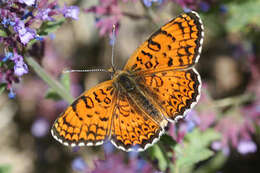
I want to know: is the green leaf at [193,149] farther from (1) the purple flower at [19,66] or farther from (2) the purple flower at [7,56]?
(2) the purple flower at [7,56]

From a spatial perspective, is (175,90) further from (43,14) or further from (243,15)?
(243,15)

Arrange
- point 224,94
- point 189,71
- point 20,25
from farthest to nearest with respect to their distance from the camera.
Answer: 1. point 224,94
2. point 189,71
3. point 20,25

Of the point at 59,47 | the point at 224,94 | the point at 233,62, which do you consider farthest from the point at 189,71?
the point at 59,47

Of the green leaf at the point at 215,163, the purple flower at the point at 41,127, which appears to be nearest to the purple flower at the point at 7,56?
the purple flower at the point at 41,127

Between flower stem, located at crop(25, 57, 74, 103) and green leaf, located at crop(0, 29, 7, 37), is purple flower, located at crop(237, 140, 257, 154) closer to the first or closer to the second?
flower stem, located at crop(25, 57, 74, 103)

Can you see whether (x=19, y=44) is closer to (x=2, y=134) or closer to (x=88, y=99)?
(x=88, y=99)

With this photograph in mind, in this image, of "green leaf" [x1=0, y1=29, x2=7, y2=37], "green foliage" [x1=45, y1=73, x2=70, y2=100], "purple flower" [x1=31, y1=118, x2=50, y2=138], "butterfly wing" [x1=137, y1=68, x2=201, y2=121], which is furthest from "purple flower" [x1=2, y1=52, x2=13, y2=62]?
"purple flower" [x1=31, y1=118, x2=50, y2=138]
